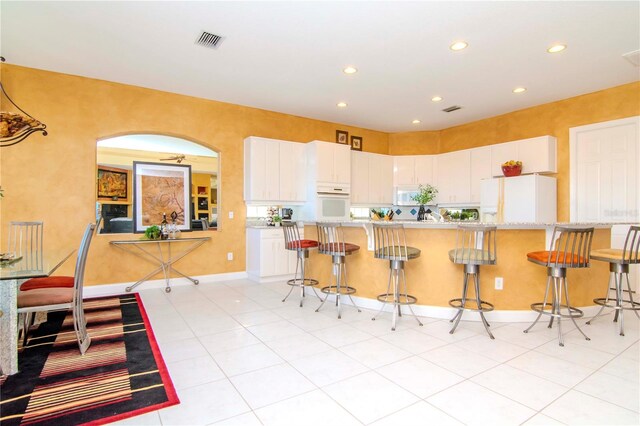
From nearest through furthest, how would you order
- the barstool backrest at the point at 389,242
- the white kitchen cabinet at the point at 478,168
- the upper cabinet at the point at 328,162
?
the barstool backrest at the point at 389,242, the upper cabinet at the point at 328,162, the white kitchen cabinet at the point at 478,168

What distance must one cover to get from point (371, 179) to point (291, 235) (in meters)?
3.18

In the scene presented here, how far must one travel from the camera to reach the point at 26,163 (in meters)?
4.12

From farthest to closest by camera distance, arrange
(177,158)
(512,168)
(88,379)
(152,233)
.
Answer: (177,158) → (512,168) → (152,233) → (88,379)

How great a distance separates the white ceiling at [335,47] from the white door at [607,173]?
0.66 meters

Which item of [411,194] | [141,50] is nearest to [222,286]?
[141,50]

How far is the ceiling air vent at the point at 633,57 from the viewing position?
3745mm

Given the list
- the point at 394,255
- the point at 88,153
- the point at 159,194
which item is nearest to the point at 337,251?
the point at 394,255

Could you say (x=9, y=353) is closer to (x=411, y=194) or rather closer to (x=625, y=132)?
(x=411, y=194)

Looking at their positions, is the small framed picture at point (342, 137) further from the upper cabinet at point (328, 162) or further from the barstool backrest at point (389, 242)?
the barstool backrest at point (389, 242)

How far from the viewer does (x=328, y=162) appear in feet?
19.6

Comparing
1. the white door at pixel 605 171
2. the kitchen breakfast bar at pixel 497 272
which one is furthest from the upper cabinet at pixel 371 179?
the white door at pixel 605 171

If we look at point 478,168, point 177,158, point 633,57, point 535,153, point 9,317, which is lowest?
point 9,317

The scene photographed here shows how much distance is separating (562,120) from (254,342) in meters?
5.67

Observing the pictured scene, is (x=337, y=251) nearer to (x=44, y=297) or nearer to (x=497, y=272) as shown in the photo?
(x=497, y=272)
